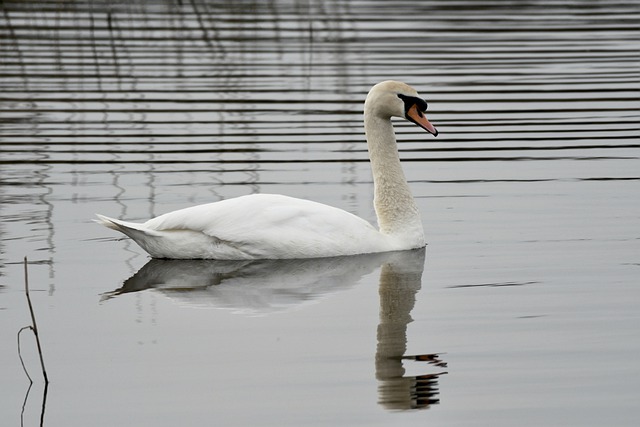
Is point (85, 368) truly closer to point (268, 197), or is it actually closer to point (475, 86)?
point (268, 197)

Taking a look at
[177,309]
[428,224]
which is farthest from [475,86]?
[177,309]

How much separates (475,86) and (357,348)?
1069 centimetres

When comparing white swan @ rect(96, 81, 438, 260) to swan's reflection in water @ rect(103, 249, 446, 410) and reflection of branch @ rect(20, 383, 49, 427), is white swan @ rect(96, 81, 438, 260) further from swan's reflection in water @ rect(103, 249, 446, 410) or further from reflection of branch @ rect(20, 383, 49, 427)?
reflection of branch @ rect(20, 383, 49, 427)

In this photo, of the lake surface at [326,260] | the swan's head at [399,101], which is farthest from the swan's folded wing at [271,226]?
the swan's head at [399,101]

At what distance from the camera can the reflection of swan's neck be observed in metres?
9.12

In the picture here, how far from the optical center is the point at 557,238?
29.6 ft

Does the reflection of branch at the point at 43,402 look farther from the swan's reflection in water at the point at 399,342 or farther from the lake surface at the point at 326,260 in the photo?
the swan's reflection in water at the point at 399,342

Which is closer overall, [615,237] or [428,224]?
[615,237]

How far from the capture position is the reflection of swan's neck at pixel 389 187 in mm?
9117

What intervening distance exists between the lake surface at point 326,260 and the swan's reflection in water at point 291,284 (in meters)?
0.03

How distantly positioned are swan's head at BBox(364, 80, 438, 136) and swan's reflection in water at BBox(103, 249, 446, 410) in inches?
36.1

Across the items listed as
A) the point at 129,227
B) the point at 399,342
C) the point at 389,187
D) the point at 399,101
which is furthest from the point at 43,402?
the point at 399,101

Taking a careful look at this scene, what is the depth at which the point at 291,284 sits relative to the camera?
7988 millimetres

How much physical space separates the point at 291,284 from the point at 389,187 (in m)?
1.60
